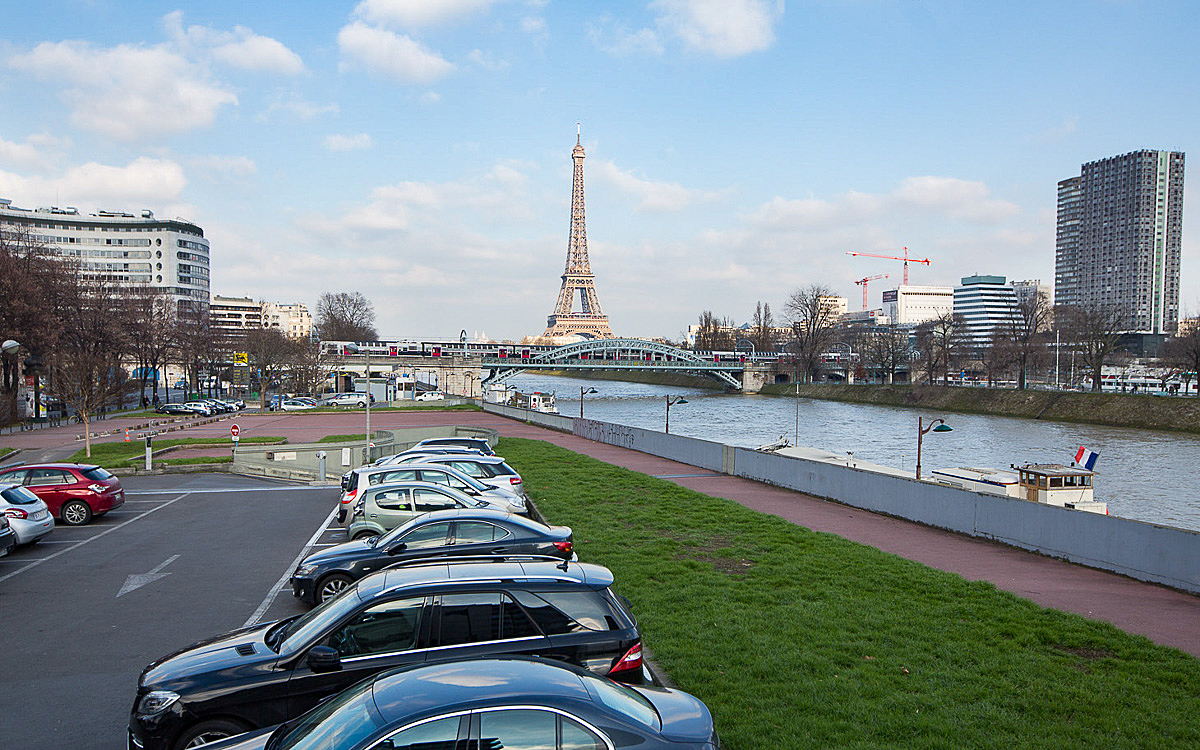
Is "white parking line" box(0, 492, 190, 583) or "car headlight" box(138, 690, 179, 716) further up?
"car headlight" box(138, 690, 179, 716)

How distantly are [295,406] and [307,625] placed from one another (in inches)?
2577

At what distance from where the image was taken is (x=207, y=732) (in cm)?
597

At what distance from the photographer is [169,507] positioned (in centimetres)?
2048

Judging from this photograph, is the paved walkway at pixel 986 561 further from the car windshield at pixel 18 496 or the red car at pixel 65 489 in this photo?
the car windshield at pixel 18 496

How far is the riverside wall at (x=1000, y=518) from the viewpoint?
13.1 meters

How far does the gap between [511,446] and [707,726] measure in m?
30.0

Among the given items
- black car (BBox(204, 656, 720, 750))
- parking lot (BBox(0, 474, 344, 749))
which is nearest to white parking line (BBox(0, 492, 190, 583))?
parking lot (BBox(0, 474, 344, 749))

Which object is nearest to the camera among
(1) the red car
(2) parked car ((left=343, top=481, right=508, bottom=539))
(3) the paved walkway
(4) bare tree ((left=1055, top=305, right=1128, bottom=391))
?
(3) the paved walkway

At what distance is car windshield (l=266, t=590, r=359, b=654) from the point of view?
6445 mm

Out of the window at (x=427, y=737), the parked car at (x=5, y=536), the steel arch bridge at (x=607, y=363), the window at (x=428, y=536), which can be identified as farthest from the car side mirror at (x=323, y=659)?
the steel arch bridge at (x=607, y=363)

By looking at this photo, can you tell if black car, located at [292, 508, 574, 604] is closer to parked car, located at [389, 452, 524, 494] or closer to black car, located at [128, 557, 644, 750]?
black car, located at [128, 557, 644, 750]

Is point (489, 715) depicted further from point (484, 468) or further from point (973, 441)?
point (973, 441)

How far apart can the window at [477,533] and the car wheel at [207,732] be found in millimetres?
5058

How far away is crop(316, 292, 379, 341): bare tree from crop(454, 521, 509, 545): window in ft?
388
